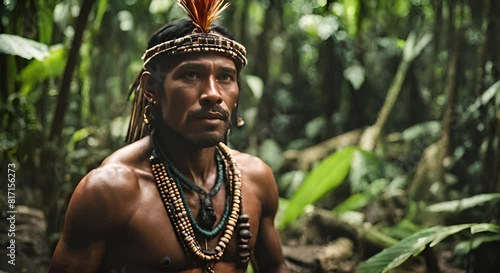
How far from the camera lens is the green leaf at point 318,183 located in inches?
124

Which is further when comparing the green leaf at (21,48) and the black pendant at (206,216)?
the green leaf at (21,48)

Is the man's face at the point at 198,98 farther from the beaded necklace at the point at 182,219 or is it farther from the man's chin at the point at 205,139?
the beaded necklace at the point at 182,219

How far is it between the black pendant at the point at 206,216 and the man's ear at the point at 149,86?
0.32m

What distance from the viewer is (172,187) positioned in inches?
60.7

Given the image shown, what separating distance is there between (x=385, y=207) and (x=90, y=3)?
7.98 feet

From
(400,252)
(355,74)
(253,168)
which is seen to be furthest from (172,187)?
(355,74)

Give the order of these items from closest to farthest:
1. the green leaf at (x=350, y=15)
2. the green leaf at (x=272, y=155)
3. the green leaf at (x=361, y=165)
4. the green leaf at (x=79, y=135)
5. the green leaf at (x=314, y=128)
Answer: the green leaf at (x=79, y=135) → the green leaf at (x=361, y=165) → the green leaf at (x=350, y=15) → the green leaf at (x=272, y=155) → the green leaf at (x=314, y=128)

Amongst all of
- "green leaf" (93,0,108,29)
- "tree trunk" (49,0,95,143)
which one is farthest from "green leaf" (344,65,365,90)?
"tree trunk" (49,0,95,143)

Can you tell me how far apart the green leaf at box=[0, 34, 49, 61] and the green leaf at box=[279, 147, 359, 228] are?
1.73 metres

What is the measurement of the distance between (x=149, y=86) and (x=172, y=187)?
0.95 feet

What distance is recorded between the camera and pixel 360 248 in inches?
116

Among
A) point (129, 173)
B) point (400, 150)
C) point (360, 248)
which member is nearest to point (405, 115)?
point (400, 150)

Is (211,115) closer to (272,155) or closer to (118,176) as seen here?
(118,176)

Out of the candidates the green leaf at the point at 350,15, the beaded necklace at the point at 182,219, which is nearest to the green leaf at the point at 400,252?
the beaded necklace at the point at 182,219
